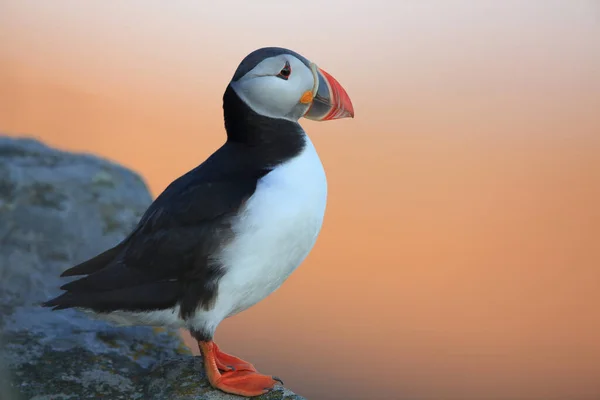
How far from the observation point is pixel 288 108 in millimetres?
3594

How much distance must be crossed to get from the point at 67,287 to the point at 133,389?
78 cm

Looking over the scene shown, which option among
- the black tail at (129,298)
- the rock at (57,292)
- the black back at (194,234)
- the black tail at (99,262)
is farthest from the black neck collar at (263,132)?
the rock at (57,292)

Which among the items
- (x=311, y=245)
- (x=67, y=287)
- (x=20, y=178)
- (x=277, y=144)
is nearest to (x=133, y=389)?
(x=67, y=287)

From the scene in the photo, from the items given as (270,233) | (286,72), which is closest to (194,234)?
(270,233)

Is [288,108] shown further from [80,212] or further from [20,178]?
[20,178]

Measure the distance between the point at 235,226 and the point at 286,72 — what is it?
90 cm

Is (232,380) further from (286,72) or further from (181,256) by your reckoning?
(286,72)

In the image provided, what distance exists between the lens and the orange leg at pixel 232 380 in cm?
354

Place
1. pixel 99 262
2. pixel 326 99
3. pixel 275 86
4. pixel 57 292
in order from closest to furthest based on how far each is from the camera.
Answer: pixel 275 86
pixel 326 99
pixel 99 262
pixel 57 292

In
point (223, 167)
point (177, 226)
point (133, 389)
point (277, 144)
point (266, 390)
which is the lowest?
point (133, 389)

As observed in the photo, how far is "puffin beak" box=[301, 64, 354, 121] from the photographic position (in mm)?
3648

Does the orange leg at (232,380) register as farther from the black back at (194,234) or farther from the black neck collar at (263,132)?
the black neck collar at (263,132)

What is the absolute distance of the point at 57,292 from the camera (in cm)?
476

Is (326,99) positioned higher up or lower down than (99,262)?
higher up
